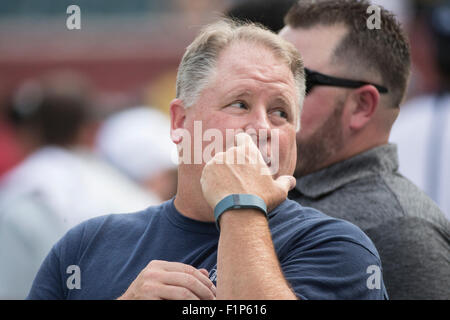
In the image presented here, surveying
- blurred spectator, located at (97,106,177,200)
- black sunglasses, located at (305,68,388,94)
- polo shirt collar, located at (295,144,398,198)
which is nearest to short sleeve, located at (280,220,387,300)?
polo shirt collar, located at (295,144,398,198)

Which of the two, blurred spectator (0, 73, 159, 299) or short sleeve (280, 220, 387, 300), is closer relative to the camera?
short sleeve (280, 220, 387, 300)

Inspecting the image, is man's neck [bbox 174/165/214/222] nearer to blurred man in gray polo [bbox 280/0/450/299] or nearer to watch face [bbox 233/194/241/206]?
watch face [bbox 233/194/241/206]

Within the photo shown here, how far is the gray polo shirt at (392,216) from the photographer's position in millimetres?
2486

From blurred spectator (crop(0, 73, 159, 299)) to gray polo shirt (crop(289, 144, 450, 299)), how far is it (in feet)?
4.74

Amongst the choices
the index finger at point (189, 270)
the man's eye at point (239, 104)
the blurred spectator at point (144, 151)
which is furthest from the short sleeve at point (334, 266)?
the blurred spectator at point (144, 151)

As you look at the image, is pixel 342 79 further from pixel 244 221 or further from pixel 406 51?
pixel 244 221

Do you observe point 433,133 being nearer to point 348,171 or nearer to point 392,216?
point 348,171

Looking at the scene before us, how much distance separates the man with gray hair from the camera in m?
1.96

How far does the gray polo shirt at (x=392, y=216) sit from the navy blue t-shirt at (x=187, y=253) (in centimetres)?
39

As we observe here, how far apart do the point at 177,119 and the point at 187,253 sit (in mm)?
469

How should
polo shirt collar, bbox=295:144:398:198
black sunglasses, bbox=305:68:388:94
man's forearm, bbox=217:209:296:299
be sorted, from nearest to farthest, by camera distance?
man's forearm, bbox=217:209:296:299
polo shirt collar, bbox=295:144:398:198
black sunglasses, bbox=305:68:388:94

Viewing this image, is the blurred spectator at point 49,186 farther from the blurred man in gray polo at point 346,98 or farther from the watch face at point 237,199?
the watch face at point 237,199
